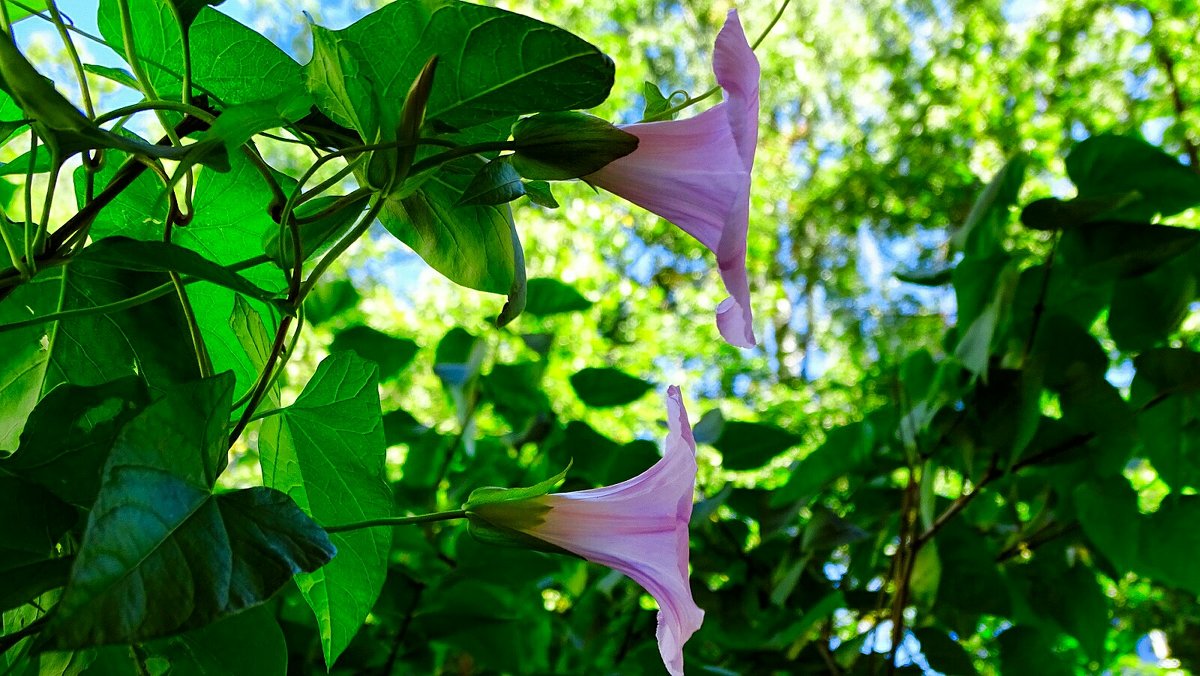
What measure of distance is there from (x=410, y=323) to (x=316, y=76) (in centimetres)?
413

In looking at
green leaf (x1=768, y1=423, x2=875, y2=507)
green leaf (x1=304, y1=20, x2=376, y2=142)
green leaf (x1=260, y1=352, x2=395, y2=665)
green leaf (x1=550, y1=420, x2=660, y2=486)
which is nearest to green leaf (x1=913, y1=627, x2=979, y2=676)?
green leaf (x1=768, y1=423, x2=875, y2=507)

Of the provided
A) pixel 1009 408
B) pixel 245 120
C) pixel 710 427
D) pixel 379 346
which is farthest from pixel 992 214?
pixel 245 120

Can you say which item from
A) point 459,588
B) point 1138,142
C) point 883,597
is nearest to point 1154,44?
point 1138,142

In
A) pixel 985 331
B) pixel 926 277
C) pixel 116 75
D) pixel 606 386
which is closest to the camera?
pixel 116 75

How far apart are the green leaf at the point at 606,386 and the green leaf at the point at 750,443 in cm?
9

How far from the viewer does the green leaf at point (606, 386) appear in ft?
2.77

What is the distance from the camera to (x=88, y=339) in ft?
0.97

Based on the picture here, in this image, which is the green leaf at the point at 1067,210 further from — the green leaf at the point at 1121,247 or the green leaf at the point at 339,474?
the green leaf at the point at 339,474

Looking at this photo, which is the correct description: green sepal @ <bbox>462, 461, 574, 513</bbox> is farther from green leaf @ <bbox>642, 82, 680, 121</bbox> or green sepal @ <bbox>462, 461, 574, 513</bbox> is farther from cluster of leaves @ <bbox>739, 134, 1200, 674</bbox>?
cluster of leaves @ <bbox>739, 134, 1200, 674</bbox>

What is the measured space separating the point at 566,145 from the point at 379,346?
1.91ft

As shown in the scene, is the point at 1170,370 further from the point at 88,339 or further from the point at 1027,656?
the point at 88,339

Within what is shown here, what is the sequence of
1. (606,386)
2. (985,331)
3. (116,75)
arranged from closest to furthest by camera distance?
(116,75) → (985,331) → (606,386)

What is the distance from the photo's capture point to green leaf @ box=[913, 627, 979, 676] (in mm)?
664

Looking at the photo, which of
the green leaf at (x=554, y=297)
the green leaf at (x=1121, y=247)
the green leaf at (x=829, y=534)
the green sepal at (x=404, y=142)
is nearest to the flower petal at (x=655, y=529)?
the green sepal at (x=404, y=142)
